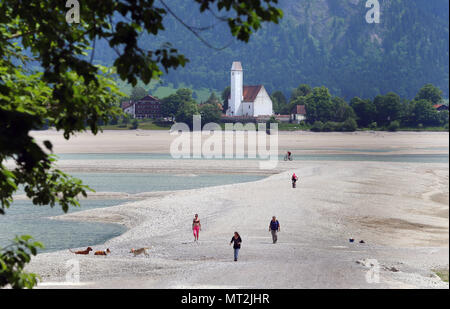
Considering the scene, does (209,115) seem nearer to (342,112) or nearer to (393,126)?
(342,112)

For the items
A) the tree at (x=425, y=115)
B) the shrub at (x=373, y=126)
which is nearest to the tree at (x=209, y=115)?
the shrub at (x=373, y=126)

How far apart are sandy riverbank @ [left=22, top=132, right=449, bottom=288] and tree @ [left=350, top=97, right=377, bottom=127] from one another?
380ft

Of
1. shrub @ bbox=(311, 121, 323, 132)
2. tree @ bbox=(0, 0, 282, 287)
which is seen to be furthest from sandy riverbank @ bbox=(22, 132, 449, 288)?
shrub @ bbox=(311, 121, 323, 132)

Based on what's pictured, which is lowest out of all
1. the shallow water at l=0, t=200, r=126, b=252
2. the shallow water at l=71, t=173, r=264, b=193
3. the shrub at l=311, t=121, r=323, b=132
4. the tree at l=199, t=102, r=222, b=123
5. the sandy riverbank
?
the shallow water at l=71, t=173, r=264, b=193

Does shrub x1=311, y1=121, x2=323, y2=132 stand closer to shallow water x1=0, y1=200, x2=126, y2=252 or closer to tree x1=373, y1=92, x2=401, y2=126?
tree x1=373, y1=92, x2=401, y2=126

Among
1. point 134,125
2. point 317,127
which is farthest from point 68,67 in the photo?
point 317,127

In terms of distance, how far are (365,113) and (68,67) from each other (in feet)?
591

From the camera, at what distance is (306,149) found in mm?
118250

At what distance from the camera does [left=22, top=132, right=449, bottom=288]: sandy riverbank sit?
21.8 meters

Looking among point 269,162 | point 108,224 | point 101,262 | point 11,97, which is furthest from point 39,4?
point 269,162

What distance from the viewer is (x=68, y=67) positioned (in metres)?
10.1

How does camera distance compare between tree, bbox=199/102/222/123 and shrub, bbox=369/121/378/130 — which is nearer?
shrub, bbox=369/121/378/130

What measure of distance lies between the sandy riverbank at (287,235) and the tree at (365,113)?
Answer: 115808 millimetres
